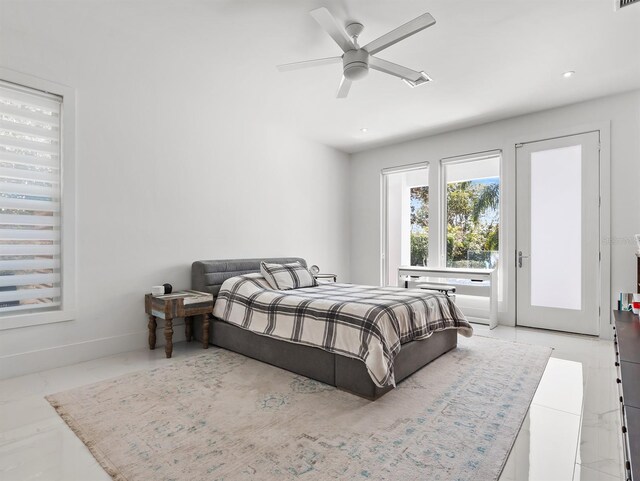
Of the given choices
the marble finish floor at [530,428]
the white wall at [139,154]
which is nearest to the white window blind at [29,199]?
the white wall at [139,154]

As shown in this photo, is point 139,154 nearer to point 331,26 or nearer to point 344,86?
point 344,86

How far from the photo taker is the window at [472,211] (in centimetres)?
492

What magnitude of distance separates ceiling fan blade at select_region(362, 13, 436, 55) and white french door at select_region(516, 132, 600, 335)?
3.14m

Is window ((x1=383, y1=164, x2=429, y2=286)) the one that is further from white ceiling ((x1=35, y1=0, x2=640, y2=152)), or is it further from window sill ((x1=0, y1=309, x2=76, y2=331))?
window sill ((x1=0, y1=309, x2=76, y2=331))

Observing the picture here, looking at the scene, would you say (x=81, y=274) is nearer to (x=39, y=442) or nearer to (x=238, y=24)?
(x=39, y=442)

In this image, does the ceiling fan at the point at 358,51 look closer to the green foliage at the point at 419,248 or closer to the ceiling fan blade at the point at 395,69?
the ceiling fan blade at the point at 395,69

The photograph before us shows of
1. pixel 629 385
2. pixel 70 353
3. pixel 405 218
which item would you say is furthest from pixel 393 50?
pixel 70 353

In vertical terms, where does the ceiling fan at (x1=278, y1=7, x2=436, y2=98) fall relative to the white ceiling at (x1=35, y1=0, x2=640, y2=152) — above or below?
below

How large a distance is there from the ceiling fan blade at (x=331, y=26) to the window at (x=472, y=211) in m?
3.27

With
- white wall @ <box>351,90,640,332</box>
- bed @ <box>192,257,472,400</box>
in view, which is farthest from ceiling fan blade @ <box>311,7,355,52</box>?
white wall @ <box>351,90,640,332</box>

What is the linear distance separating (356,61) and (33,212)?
9.95 ft

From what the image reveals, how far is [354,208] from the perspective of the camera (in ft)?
21.3

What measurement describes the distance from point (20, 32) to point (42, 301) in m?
2.28

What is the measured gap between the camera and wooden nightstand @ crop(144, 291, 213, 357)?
321 centimetres
